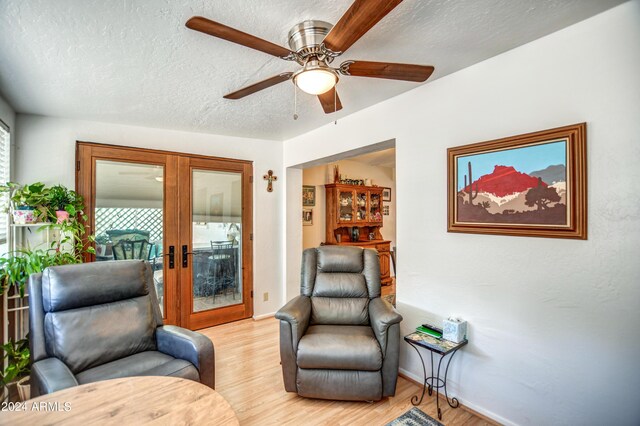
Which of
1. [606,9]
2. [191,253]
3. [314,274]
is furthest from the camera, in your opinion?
[191,253]

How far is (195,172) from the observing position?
3631 mm

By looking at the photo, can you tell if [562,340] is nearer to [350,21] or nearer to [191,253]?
[350,21]

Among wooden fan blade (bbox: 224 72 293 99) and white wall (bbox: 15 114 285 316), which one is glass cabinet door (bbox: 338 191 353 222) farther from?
wooden fan blade (bbox: 224 72 293 99)

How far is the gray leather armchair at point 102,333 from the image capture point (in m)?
1.70

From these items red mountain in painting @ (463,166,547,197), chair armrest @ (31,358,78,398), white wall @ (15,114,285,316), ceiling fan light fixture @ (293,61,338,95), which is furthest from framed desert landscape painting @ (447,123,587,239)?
white wall @ (15,114,285,316)

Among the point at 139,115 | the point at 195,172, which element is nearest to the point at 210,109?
the point at 139,115

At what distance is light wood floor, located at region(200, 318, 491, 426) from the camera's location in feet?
6.54

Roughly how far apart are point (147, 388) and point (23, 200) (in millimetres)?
2310

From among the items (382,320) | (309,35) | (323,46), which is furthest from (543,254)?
(309,35)

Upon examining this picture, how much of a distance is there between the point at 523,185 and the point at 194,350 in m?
2.29

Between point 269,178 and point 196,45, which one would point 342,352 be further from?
point 269,178

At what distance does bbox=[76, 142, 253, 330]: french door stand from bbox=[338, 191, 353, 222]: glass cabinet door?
1.78 m

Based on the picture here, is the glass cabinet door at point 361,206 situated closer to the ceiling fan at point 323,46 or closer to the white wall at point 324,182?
the white wall at point 324,182

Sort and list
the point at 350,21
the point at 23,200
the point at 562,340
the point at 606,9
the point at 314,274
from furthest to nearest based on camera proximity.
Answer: the point at 314,274 → the point at 23,200 → the point at 562,340 → the point at 606,9 → the point at 350,21
